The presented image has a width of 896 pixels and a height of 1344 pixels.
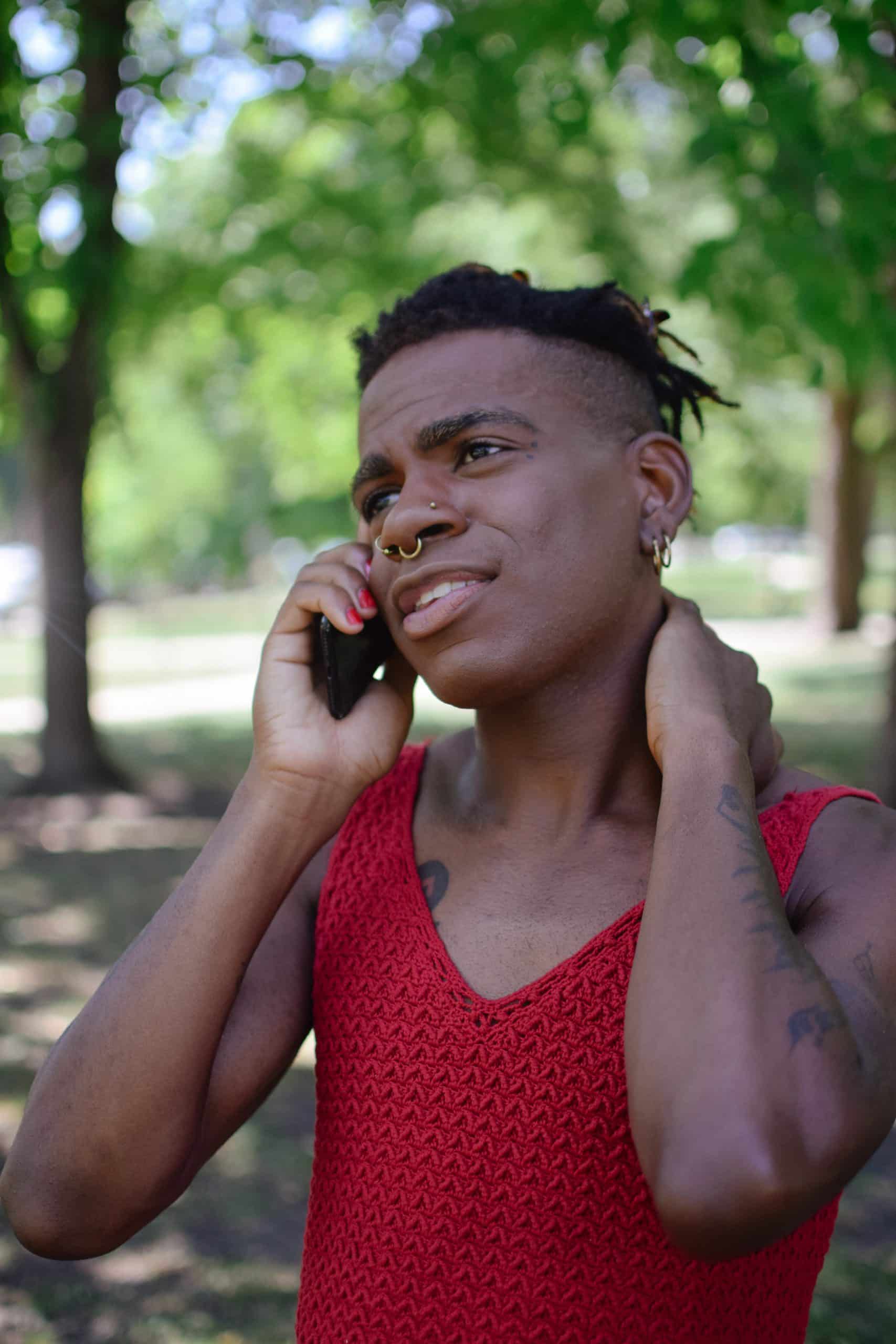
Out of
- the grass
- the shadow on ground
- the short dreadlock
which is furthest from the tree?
the short dreadlock

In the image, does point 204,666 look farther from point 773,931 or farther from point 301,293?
point 773,931

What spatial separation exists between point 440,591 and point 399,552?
0.11m

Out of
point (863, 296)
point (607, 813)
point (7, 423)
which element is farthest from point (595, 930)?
point (7, 423)

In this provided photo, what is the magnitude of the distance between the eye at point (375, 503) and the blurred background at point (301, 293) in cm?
87

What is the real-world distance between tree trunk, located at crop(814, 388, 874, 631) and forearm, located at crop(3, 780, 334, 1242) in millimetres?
20917

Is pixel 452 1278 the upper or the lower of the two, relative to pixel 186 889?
lower

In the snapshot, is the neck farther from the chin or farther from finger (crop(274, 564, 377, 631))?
finger (crop(274, 564, 377, 631))

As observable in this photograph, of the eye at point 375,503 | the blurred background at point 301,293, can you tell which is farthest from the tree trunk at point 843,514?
the eye at point 375,503

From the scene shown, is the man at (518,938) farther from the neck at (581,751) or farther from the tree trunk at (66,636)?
the tree trunk at (66,636)

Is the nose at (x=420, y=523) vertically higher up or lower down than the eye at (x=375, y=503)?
lower down

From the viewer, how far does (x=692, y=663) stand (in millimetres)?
1974

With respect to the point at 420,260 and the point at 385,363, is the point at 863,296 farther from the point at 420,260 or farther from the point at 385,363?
the point at 420,260

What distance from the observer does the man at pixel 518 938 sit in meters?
1.56

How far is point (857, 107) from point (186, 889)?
5.67m
